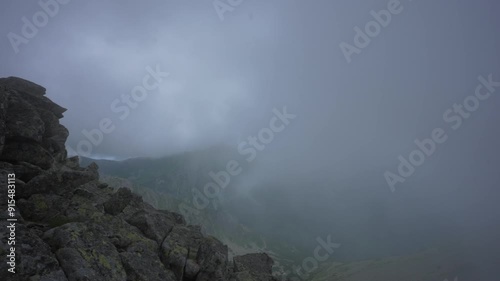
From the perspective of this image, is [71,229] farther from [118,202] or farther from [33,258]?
[118,202]

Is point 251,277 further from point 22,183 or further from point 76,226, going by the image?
point 22,183

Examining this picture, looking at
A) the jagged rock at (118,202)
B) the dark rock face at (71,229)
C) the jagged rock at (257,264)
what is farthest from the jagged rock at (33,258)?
the jagged rock at (257,264)

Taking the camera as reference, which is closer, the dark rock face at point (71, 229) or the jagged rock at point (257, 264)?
the dark rock face at point (71, 229)

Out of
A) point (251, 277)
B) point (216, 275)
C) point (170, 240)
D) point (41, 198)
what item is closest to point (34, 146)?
point (41, 198)

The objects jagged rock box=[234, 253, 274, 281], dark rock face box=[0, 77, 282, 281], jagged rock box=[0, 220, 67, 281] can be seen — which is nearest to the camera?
jagged rock box=[0, 220, 67, 281]

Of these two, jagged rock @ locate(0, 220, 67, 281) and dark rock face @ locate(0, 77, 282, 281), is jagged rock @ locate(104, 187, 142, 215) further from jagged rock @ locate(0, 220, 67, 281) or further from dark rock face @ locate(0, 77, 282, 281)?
jagged rock @ locate(0, 220, 67, 281)

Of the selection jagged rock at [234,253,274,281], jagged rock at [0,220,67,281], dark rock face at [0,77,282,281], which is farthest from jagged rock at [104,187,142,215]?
jagged rock at [234,253,274,281]

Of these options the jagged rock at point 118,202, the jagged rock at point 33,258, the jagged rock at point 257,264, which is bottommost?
the jagged rock at point 257,264

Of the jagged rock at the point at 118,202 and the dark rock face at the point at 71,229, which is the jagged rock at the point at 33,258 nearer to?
the dark rock face at the point at 71,229

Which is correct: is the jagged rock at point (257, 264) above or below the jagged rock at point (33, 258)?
below

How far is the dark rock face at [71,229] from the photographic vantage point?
16727mm

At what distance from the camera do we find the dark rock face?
54.9 ft

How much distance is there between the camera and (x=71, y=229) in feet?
62.6

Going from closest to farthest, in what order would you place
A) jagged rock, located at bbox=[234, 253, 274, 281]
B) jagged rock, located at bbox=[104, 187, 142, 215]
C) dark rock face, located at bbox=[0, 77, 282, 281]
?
dark rock face, located at bbox=[0, 77, 282, 281], jagged rock, located at bbox=[104, 187, 142, 215], jagged rock, located at bbox=[234, 253, 274, 281]
